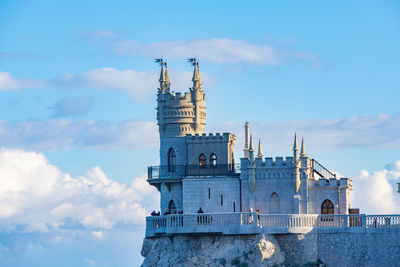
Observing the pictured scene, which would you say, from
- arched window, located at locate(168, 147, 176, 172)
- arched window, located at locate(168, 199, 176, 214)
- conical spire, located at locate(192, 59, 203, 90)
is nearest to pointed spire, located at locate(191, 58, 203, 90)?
conical spire, located at locate(192, 59, 203, 90)

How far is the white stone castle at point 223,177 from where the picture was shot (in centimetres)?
9181

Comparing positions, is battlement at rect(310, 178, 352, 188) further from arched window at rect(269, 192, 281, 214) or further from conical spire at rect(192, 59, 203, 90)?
conical spire at rect(192, 59, 203, 90)

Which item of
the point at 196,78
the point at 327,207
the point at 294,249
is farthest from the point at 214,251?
the point at 196,78

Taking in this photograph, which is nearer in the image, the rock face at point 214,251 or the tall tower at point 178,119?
the rock face at point 214,251

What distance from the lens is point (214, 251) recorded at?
8919cm

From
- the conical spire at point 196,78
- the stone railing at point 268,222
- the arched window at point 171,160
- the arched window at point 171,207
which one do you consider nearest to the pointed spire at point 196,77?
the conical spire at point 196,78

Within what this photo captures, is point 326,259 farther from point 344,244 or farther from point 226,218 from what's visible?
point 226,218

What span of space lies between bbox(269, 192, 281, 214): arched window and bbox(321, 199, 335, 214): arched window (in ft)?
10.3

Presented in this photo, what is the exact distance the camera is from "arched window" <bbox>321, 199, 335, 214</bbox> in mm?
91875

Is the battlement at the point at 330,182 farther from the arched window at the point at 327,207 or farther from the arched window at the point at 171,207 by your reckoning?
the arched window at the point at 171,207

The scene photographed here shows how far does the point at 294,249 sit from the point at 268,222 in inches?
101

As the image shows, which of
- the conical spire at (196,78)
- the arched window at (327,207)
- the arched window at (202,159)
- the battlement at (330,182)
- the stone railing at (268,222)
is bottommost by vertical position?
the stone railing at (268,222)

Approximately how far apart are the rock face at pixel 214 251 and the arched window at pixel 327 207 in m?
5.95

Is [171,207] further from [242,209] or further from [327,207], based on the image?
[327,207]
